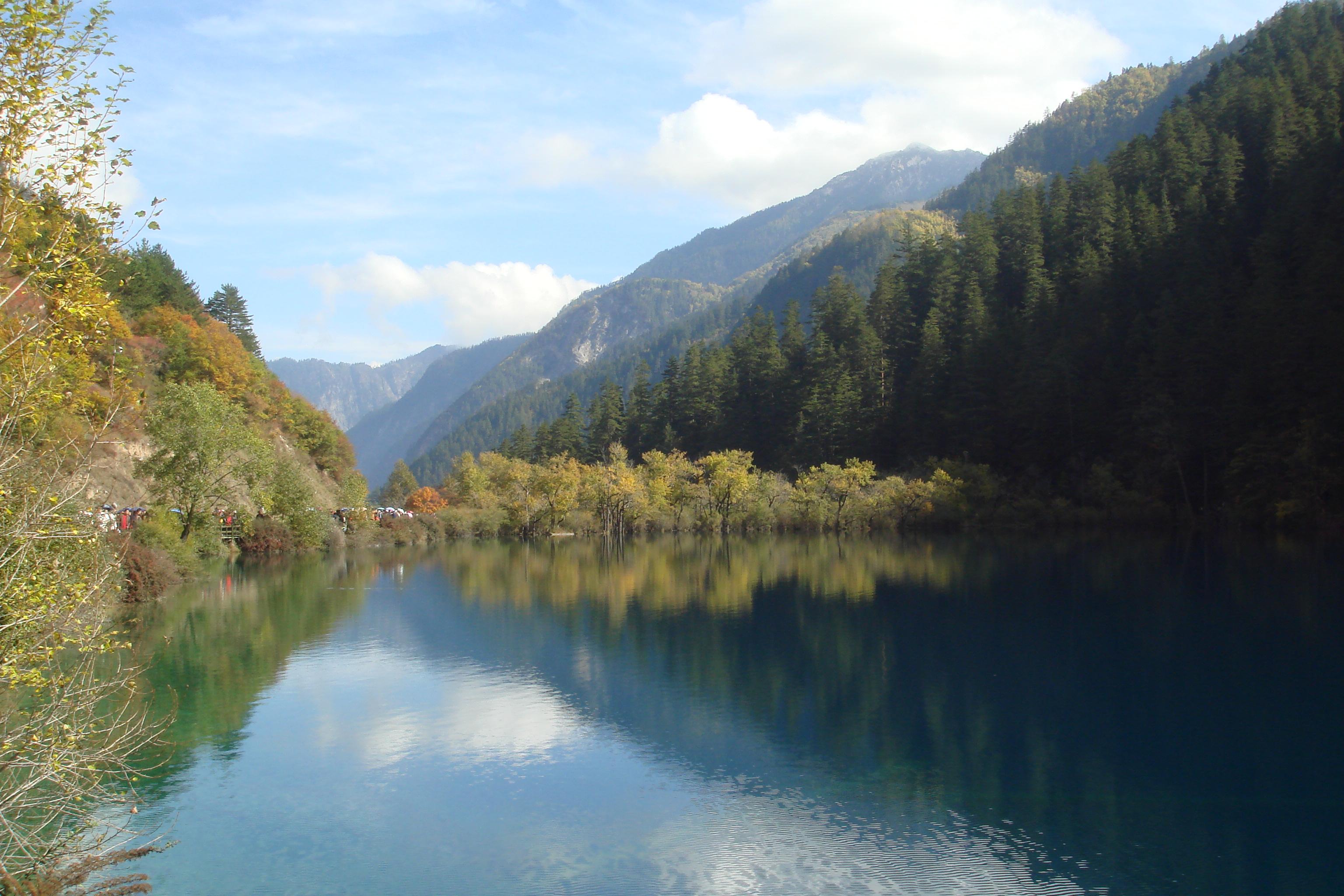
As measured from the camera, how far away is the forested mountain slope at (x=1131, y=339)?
5281 cm

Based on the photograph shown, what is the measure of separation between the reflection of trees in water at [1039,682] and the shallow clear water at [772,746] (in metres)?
0.09

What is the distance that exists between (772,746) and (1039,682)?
26.1 feet

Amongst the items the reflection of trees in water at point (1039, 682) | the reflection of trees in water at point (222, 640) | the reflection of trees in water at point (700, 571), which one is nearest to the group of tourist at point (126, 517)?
the reflection of trees in water at point (222, 640)

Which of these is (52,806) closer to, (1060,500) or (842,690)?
(842,690)

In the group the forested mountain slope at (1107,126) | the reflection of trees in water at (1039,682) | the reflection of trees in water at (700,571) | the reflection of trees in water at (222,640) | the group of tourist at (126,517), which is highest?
the forested mountain slope at (1107,126)

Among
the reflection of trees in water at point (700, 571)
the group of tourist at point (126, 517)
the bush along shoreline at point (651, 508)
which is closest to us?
the group of tourist at point (126, 517)

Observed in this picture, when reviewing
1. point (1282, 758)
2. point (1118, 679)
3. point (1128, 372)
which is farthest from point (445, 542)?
point (1282, 758)

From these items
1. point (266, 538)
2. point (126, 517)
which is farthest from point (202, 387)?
point (266, 538)

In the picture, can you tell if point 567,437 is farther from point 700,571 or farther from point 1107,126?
point 1107,126

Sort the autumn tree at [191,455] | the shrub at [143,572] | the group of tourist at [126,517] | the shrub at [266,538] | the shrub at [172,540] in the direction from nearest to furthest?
the shrub at [143,572] < the group of tourist at [126,517] < the shrub at [172,540] < the autumn tree at [191,455] < the shrub at [266,538]

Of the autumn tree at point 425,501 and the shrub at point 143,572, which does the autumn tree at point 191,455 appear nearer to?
the shrub at point 143,572

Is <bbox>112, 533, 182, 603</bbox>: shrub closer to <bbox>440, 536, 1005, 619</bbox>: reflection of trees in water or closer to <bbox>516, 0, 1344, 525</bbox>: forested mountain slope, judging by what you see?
<bbox>440, 536, 1005, 619</bbox>: reflection of trees in water

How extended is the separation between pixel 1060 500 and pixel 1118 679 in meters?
47.7

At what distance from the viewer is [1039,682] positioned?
68.2 ft
